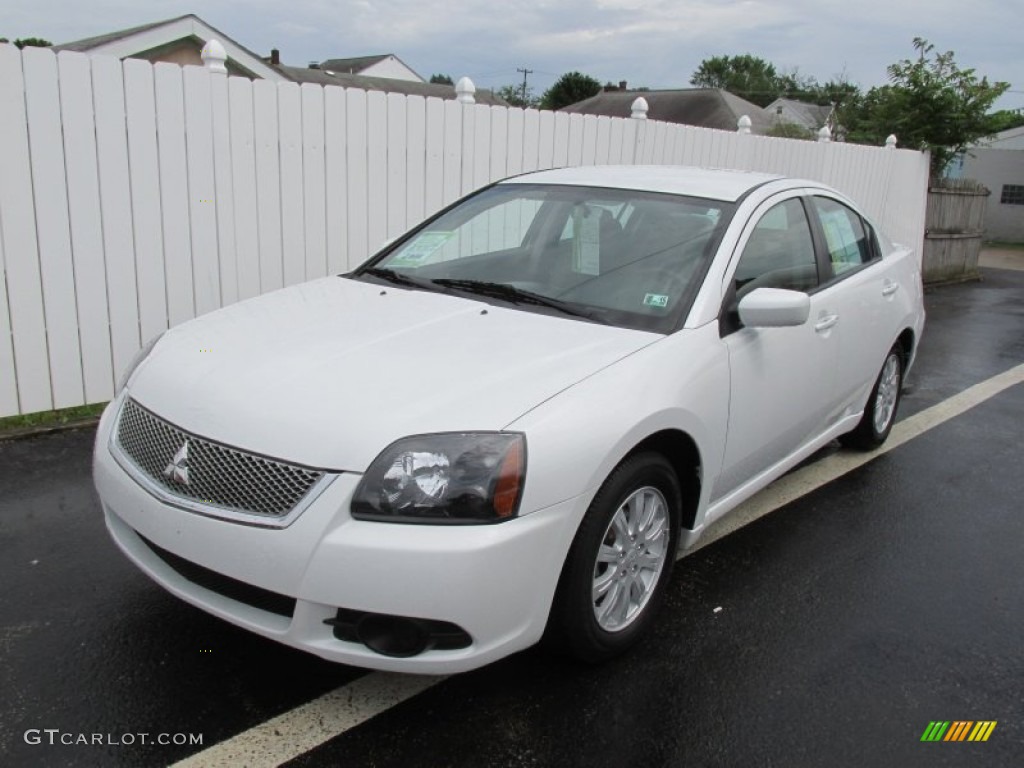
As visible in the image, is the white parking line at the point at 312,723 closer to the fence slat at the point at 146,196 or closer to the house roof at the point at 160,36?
the fence slat at the point at 146,196

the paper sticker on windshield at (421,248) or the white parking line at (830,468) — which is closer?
the paper sticker on windshield at (421,248)

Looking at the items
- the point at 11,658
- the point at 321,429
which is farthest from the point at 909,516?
the point at 11,658

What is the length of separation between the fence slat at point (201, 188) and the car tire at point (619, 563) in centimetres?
383

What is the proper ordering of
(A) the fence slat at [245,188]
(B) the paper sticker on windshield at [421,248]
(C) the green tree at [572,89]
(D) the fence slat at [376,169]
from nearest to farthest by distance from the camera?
(B) the paper sticker on windshield at [421,248] < (A) the fence slat at [245,188] < (D) the fence slat at [376,169] < (C) the green tree at [572,89]

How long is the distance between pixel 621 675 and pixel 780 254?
6.57 ft

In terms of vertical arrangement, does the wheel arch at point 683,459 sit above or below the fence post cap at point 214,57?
below

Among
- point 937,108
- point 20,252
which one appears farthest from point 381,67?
point 20,252

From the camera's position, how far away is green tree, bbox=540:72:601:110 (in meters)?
79.6

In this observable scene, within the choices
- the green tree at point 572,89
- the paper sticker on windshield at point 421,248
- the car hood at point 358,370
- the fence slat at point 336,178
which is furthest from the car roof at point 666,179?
the green tree at point 572,89

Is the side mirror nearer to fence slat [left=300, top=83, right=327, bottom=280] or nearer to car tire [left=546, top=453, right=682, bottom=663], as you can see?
car tire [left=546, top=453, right=682, bottom=663]

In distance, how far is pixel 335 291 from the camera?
373 cm

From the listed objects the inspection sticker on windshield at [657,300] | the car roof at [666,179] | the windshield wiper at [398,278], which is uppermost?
the car roof at [666,179]

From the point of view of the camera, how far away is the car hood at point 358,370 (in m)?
2.44

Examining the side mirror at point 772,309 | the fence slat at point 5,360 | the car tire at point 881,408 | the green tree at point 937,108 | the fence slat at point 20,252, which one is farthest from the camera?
the green tree at point 937,108
